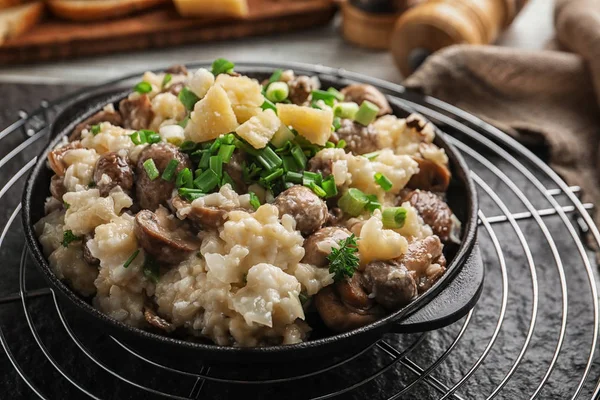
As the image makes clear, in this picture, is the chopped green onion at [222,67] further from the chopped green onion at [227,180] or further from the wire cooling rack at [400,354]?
the wire cooling rack at [400,354]

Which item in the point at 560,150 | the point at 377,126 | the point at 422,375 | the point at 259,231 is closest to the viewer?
the point at 259,231

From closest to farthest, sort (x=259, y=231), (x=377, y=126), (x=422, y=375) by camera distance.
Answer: (x=259, y=231)
(x=422, y=375)
(x=377, y=126)

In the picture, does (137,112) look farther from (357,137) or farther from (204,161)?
(357,137)

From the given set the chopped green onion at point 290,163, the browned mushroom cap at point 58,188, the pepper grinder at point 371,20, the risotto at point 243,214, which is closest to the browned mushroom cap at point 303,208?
the risotto at point 243,214

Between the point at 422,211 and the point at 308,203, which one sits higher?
the point at 308,203

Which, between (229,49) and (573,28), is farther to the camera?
(229,49)

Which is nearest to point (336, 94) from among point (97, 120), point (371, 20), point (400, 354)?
point (97, 120)

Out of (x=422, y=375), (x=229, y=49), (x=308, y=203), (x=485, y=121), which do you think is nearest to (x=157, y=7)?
→ (x=229, y=49)

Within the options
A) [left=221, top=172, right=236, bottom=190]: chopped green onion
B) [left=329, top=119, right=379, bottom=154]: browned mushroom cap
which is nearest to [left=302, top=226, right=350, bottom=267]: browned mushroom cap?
[left=221, top=172, right=236, bottom=190]: chopped green onion

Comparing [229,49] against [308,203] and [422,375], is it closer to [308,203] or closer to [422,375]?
A: [308,203]
